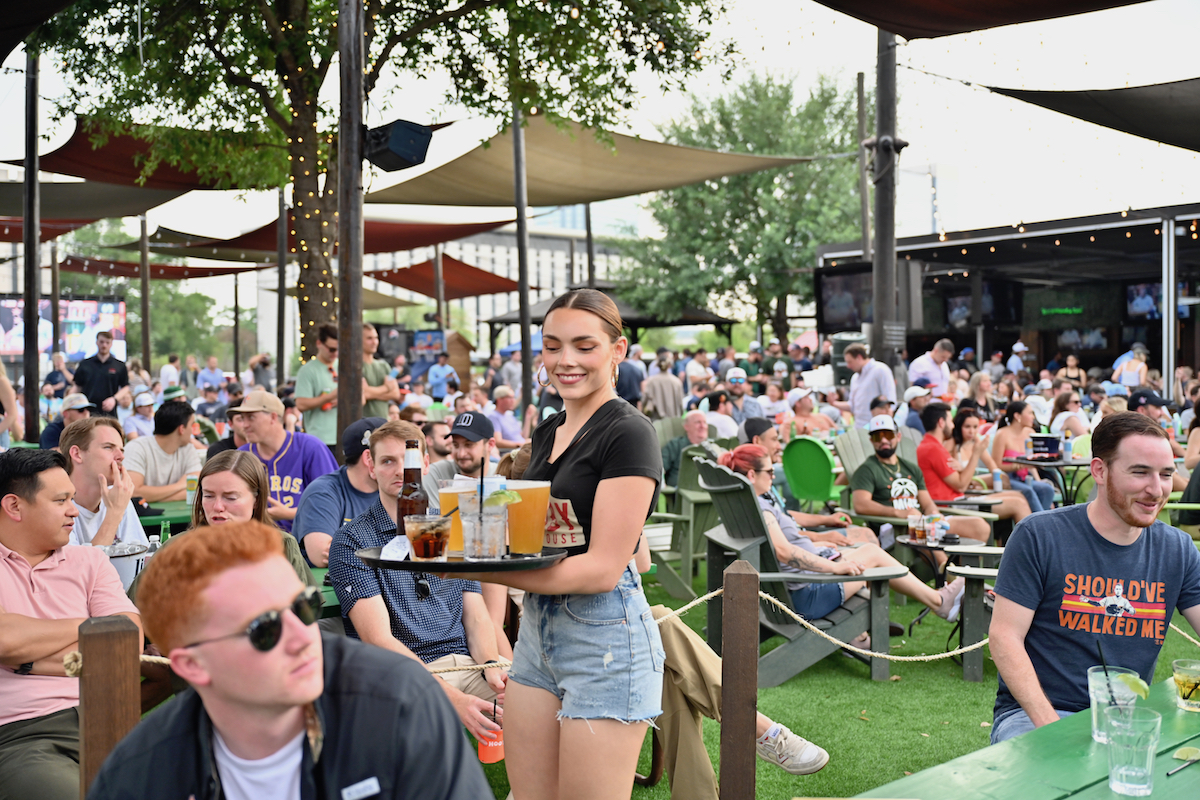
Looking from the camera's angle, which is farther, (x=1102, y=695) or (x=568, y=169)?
(x=568, y=169)

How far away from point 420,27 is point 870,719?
7290 millimetres

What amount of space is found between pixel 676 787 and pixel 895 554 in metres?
3.45

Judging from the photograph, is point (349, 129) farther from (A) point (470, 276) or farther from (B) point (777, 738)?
(A) point (470, 276)

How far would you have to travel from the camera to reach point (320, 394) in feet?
23.0

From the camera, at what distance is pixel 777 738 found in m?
3.52

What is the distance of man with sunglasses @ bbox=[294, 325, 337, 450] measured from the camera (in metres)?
6.93

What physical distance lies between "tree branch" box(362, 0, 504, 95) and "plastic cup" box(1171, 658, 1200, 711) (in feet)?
25.7

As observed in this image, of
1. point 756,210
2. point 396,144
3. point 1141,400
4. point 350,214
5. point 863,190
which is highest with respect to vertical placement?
point 756,210

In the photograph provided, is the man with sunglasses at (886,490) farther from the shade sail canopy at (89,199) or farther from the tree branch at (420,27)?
the shade sail canopy at (89,199)

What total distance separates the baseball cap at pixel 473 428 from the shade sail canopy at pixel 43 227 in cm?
1180

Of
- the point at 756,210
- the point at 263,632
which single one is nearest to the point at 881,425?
the point at 263,632

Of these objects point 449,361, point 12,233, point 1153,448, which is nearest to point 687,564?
point 1153,448

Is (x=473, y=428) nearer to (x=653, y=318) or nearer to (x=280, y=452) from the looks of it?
(x=280, y=452)

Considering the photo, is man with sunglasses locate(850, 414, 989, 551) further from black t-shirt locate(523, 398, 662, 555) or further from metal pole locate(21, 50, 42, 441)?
metal pole locate(21, 50, 42, 441)
